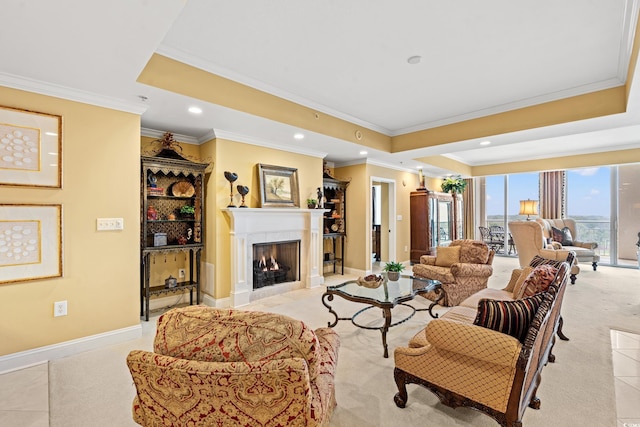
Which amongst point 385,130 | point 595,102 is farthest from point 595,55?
point 385,130

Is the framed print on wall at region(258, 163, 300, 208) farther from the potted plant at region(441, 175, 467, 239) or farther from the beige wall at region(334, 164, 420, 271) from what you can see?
the potted plant at region(441, 175, 467, 239)

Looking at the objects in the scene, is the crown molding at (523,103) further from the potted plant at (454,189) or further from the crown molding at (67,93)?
the crown molding at (67,93)

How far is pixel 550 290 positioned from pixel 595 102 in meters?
2.93

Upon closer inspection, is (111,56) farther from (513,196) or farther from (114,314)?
(513,196)

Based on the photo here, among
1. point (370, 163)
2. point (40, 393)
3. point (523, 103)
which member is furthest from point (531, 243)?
point (40, 393)

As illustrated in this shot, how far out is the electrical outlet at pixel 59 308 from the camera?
2662 millimetres

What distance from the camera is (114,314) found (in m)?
2.99

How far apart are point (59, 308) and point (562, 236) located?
357 inches

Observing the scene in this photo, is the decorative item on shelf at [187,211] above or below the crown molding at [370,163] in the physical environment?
below

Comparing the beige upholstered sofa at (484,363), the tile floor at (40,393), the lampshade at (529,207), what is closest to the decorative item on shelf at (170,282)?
the tile floor at (40,393)

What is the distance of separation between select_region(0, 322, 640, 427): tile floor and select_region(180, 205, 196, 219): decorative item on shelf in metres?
2.07

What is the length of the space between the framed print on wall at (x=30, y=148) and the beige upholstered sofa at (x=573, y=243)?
771 cm

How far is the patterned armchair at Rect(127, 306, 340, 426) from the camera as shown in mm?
1018

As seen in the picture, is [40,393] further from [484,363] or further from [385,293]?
[484,363]
